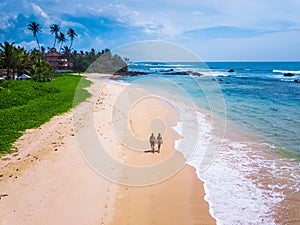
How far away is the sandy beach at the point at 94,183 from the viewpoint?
7.68 metres

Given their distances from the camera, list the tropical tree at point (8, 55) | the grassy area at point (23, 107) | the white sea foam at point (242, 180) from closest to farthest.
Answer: the white sea foam at point (242, 180), the grassy area at point (23, 107), the tropical tree at point (8, 55)

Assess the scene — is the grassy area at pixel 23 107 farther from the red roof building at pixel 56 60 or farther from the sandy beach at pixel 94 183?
the red roof building at pixel 56 60

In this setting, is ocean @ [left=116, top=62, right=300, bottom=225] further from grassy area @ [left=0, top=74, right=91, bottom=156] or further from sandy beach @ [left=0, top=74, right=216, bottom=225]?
grassy area @ [left=0, top=74, right=91, bottom=156]

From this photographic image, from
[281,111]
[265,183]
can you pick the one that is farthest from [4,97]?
[281,111]

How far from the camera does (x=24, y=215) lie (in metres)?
7.29

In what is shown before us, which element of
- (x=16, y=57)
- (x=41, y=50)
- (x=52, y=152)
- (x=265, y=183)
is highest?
(x=41, y=50)

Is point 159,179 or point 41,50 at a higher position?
point 41,50

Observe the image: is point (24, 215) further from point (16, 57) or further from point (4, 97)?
point (16, 57)

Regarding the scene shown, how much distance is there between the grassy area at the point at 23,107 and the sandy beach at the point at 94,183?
694 millimetres

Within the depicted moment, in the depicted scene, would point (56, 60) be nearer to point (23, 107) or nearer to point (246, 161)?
point (23, 107)

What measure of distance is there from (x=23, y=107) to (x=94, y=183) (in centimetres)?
1290

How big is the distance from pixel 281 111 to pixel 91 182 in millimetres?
22810

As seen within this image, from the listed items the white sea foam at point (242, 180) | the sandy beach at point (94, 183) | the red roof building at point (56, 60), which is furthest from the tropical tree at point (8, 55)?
the red roof building at point (56, 60)

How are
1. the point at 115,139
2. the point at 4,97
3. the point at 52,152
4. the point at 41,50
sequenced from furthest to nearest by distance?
the point at 41,50, the point at 4,97, the point at 115,139, the point at 52,152
